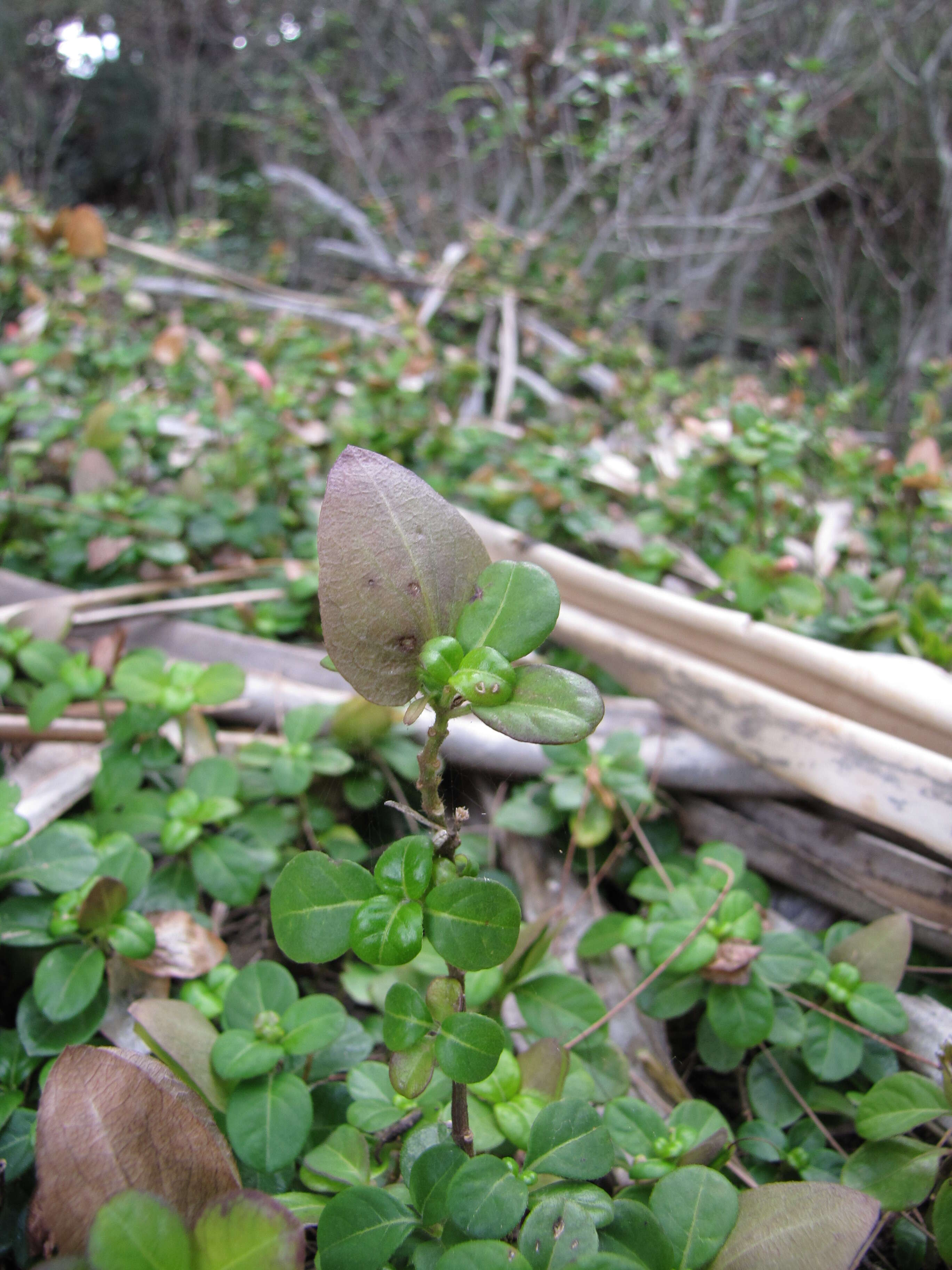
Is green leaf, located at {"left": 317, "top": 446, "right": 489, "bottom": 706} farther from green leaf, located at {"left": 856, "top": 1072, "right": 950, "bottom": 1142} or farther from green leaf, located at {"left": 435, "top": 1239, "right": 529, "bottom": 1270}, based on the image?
green leaf, located at {"left": 856, "top": 1072, "right": 950, "bottom": 1142}

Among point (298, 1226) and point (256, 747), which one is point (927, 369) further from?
point (298, 1226)

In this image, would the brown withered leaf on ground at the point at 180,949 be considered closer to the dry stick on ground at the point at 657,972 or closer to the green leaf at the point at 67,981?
the green leaf at the point at 67,981

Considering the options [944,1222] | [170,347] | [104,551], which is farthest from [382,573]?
[170,347]

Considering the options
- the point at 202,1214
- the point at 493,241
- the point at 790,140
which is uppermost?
the point at 790,140

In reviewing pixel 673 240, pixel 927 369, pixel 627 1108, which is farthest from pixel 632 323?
pixel 627 1108

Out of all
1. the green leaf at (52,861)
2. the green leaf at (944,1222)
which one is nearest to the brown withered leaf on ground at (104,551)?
the green leaf at (52,861)

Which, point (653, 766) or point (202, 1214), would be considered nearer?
point (202, 1214)

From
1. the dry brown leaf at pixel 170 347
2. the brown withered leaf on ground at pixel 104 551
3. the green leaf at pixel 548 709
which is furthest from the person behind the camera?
the dry brown leaf at pixel 170 347
